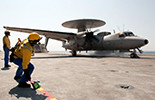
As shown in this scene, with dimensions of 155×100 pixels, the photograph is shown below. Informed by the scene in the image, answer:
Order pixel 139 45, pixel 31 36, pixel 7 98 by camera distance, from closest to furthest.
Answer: pixel 7 98, pixel 31 36, pixel 139 45

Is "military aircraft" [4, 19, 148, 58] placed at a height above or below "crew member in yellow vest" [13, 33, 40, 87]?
above

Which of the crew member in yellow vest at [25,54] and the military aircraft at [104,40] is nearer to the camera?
the crew member in yellow vest at [25,54]

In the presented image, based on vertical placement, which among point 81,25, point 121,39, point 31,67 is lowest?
point 31,67

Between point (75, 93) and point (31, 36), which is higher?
point (31, 36)

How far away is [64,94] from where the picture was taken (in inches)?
116

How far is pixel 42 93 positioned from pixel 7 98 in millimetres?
785

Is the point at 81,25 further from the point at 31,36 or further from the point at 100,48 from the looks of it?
the point at 31,36

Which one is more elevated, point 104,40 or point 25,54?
point 104,40

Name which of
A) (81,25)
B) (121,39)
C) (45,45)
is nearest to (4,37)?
(121,39)

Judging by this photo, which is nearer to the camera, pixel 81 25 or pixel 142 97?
pixel 142 97

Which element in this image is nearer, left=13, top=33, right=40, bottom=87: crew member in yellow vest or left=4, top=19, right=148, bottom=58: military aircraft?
left=13, top=33, right=40, bottom=87: crew member in yellow vest

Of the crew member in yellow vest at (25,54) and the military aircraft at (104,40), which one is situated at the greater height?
the military aircraft at (104,40)

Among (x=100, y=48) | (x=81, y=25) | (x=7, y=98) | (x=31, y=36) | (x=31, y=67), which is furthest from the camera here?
(x=81, y=25)

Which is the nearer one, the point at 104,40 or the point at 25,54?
the point at 25,54
